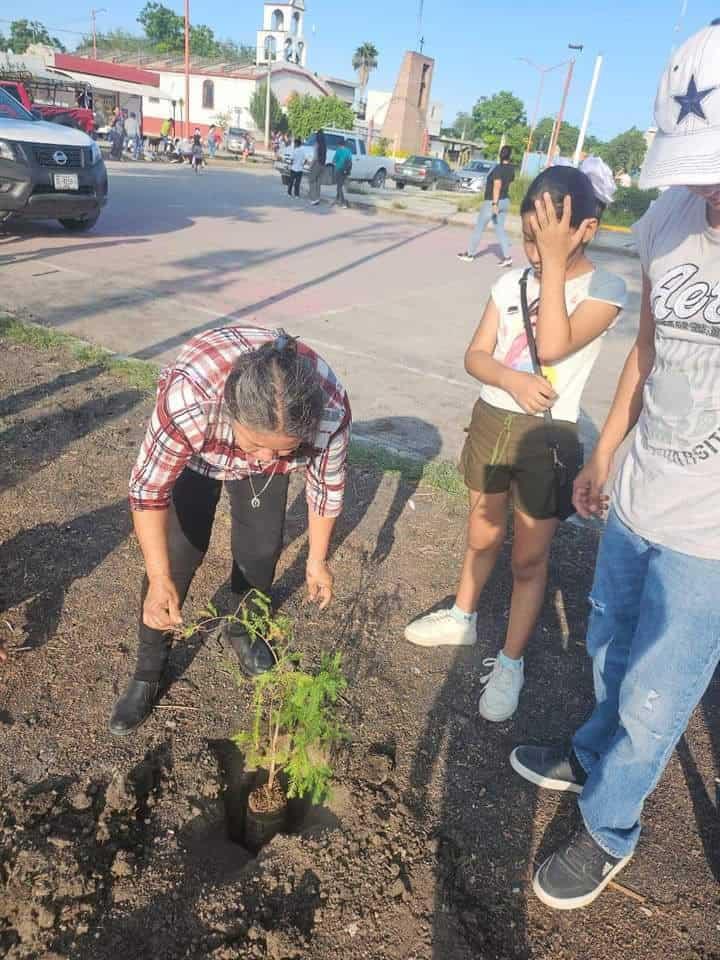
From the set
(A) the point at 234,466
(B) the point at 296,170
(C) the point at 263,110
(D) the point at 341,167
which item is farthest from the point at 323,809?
(C) the point at 263,110

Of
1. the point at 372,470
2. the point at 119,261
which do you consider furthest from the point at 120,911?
the point at 119,261

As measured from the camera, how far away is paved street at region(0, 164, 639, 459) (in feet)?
19.2

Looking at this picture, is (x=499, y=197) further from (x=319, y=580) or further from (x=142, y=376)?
(x=319, y=580)

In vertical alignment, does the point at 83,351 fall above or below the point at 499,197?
below

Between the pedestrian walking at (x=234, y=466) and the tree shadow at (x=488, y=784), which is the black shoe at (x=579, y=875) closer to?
the tree shadow at (x=488, y=784)

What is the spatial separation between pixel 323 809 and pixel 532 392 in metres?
1.50

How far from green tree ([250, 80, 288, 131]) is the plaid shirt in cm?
5438

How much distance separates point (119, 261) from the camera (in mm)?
9445

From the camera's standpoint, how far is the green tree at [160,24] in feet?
269

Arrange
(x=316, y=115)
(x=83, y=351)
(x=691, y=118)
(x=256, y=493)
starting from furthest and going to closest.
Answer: (x=316, y=115) < (x=83, y=351) < (x=256, y=493) < (x=691, y=118)

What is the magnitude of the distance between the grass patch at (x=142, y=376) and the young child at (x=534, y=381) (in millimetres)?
1638

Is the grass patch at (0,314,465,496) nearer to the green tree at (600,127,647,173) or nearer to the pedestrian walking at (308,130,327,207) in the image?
the pedestrian walking at (308,130,327,207)

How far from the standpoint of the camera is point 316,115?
160 ft

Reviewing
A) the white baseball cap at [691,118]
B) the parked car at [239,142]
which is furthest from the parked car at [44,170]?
the parked car at [239,142]
